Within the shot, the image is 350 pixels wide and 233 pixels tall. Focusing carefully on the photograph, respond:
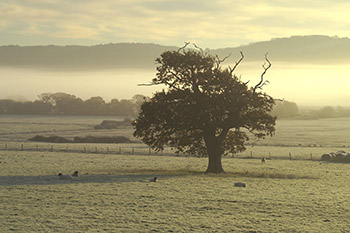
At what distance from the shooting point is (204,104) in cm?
4556

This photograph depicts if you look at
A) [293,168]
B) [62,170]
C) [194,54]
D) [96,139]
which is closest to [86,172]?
[62,170]

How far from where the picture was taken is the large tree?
4547 cm

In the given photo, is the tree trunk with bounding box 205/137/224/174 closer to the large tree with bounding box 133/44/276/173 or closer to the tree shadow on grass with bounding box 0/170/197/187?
the large tree with bounding box 133/44/276/173

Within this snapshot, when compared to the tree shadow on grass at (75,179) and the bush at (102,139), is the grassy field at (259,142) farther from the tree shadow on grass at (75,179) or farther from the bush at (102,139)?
the tree shadow on grass at (75,179)

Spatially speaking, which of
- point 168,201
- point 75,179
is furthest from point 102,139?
point 168,201

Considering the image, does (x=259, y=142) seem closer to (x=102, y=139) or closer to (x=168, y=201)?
(x=102, y=139)

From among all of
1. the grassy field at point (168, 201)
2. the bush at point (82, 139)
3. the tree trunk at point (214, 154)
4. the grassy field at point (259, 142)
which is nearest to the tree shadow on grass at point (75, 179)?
the grassy field at point (168, 201)

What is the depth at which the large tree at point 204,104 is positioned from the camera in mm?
45469

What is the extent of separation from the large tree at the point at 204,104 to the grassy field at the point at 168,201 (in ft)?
14.5

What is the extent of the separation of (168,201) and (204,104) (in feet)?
57.5

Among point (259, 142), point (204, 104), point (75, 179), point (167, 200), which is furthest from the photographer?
point (259, 142)

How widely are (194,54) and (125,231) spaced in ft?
89.3

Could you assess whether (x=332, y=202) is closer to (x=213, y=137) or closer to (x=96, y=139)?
(x=213, y=137)

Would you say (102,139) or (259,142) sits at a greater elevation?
(102,139)
